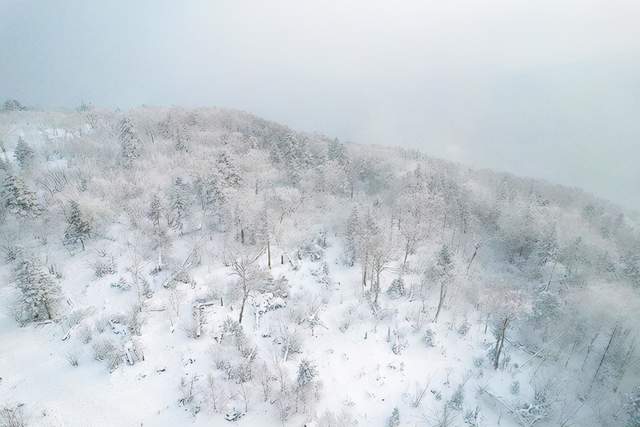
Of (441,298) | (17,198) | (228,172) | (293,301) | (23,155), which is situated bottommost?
(293,301)

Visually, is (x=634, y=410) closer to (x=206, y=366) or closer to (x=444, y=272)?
(x=444, y=272)

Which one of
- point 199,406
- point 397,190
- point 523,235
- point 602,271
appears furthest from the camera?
point 397,190

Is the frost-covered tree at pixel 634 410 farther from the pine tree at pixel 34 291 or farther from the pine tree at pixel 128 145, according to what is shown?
the pine tree at pixel 128 145

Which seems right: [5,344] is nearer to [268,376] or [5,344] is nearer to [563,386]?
[268,376]

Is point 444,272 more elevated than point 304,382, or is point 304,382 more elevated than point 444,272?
point 444,272

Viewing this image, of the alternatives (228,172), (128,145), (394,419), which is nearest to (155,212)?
(228,172)

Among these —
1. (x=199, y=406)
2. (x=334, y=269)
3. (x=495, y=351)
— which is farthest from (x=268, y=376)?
(x=495, y=351)

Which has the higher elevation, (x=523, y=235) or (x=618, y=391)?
(x=523, y=235)

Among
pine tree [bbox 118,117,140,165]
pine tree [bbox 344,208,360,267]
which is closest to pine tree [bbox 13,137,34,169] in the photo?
pine tree [bbox 118,117,140,165]
